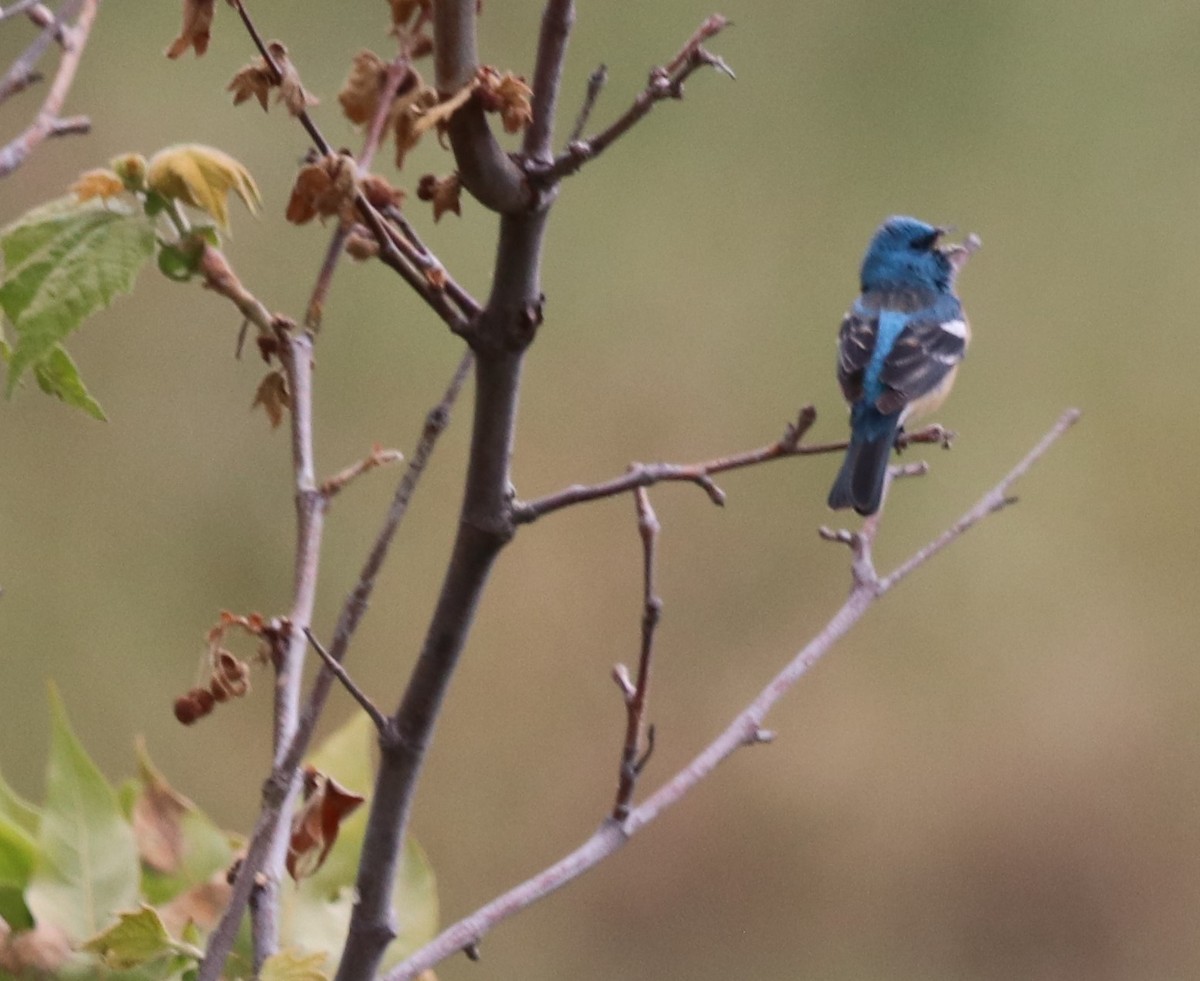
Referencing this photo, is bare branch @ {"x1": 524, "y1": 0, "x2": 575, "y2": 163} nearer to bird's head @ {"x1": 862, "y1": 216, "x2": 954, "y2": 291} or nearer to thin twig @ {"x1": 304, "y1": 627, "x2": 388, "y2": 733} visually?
thin twig @ {"x1": 304, "y1": 627, "x2": 388, "y2": 733}

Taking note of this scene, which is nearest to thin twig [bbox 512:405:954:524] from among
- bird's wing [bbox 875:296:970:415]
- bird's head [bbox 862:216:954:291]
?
bird's wing [bbox 875:296:970:415]

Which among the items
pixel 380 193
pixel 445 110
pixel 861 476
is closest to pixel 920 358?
pixel 861 476

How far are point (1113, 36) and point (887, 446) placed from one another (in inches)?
35.2

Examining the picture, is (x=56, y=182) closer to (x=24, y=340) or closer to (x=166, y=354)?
(x=166, y=354)

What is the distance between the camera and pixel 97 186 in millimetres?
553

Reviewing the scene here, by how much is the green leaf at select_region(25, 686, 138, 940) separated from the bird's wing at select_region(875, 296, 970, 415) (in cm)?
87

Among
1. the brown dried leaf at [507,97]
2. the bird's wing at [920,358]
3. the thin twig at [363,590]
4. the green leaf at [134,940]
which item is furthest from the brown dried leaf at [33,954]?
the bird's wing at [920,358]

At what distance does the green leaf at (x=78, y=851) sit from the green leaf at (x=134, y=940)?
0.13 m

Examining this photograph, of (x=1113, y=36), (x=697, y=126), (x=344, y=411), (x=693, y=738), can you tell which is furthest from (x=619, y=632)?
(x=1113, y=36)

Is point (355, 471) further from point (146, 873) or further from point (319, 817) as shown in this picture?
point (146, 873)

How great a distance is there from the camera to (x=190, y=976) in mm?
647

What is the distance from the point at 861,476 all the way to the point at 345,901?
0.63 metres

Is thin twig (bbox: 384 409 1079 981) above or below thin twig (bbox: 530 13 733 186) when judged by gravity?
below

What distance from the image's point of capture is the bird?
1.26 metres
